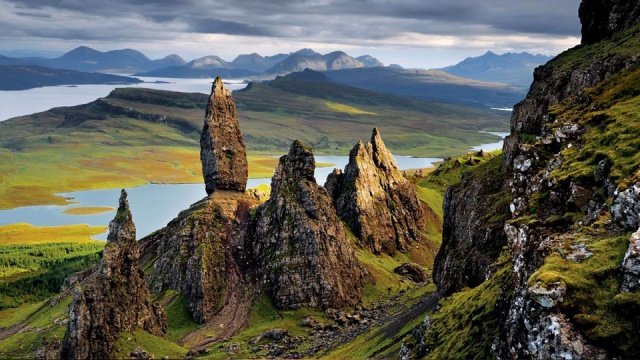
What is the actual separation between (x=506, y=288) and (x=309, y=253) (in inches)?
4333

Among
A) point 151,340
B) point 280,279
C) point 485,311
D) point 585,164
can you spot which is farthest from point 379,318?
point 585,164

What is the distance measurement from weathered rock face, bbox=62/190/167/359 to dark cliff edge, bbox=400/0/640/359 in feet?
186

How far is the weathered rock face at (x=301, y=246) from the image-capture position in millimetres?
162625

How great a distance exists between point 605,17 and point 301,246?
91.9 m

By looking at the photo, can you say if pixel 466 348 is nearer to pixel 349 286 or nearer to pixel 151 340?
pixel 151 340

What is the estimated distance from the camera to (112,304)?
371ft

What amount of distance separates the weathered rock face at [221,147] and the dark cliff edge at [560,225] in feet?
290

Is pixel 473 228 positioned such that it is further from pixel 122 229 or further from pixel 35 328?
pixel 35 328

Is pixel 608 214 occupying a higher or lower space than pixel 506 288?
higher

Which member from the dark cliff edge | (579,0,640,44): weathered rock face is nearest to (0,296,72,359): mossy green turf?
the dark cliff edge

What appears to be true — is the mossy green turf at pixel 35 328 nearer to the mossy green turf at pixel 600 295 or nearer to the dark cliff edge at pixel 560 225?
the dark cliff edge at pixel 560 225

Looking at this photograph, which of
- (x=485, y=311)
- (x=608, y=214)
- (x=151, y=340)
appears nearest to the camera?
(x=608, y=214)

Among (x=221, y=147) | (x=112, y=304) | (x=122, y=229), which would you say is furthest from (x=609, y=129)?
(x=221, y=147)

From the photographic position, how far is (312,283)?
16288 cm
